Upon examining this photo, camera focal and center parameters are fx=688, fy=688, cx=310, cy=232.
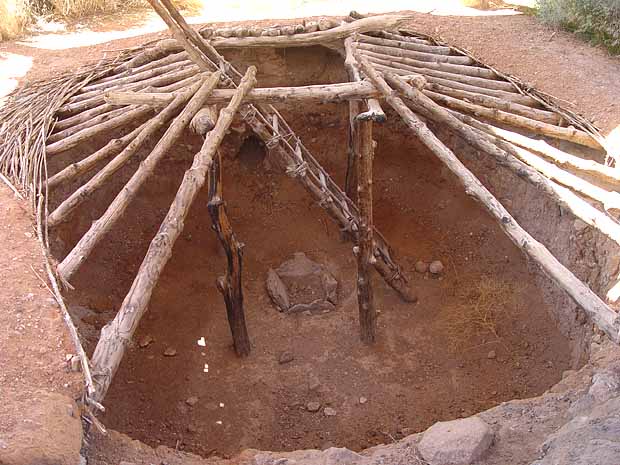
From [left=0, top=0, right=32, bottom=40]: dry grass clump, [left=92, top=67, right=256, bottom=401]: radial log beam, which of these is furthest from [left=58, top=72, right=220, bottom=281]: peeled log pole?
[left=0, top=0, right=32, bottom=40]: dry grass clump

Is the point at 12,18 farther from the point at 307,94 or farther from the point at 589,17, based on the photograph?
the point at 589,17

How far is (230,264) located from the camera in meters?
5.45

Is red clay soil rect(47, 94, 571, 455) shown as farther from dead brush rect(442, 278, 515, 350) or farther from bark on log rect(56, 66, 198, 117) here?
bark on log rect(56, 66, 198, 117)

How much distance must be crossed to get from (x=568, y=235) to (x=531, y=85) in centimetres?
181

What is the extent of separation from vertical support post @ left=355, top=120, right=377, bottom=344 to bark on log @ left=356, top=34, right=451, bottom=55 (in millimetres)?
1264

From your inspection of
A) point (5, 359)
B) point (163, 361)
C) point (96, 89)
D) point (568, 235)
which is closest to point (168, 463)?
point (5, 359)

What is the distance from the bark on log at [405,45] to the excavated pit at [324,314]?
59 cm

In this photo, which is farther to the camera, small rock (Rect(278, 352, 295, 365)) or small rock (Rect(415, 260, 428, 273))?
small rock (Rect(415, 260, 428, 273))

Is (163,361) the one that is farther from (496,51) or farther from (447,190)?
(496,51)

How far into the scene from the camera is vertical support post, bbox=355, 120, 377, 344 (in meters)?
5.04

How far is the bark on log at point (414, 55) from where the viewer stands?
19.7 feet

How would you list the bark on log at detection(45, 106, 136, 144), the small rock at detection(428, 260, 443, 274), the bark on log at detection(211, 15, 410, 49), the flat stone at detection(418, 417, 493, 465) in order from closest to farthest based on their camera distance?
the flat stone at detection(418, 417, 493, 465)
the bark on log at detection(45, 106, 136, 144)
the bark on log at detection(211, 15, 410, 49)
the small rock at detection(428, 260, 443, 274)

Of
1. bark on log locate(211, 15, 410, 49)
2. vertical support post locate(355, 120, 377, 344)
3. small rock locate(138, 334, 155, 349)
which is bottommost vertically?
small rock locate(138, 334, 155, 349)

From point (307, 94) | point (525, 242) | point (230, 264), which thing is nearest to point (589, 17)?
Result: point (307, 94)
